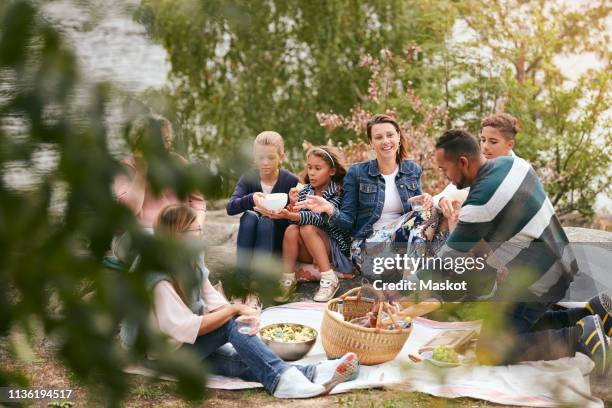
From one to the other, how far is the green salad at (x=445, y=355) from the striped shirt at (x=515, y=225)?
0.43m

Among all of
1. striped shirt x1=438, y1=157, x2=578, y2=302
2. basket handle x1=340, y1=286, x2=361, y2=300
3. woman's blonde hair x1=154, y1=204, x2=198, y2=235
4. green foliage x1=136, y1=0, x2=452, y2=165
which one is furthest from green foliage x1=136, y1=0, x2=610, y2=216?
woman's blonde hair x1=154, y1=204, x2=198, y2=235

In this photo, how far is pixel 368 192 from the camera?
13.7 ft

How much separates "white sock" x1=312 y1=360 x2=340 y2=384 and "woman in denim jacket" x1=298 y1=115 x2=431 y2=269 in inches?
43.7

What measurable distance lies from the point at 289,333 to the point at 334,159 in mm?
1278

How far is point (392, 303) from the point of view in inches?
135

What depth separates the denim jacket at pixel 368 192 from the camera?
13.7 feet

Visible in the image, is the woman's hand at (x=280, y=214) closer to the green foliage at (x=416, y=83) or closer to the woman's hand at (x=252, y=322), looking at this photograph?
the woman's hand at (x=252, y=322)

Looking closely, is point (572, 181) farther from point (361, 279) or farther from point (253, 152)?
point (253, 152)

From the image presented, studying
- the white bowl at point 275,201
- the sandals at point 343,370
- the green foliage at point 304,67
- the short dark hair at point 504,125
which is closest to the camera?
the sandals at point 343,370

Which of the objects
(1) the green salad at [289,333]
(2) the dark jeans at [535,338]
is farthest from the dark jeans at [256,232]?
(2) the dark jeans at [535,338]

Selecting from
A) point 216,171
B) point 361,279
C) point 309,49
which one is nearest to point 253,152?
point 216,171

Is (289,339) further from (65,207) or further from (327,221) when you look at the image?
(65,207)

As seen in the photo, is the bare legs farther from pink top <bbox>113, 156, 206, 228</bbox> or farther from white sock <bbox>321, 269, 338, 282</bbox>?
pink top <bbox>113, 156, 206, 228</bbox>

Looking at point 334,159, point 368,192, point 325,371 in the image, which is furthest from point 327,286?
point 325,371
